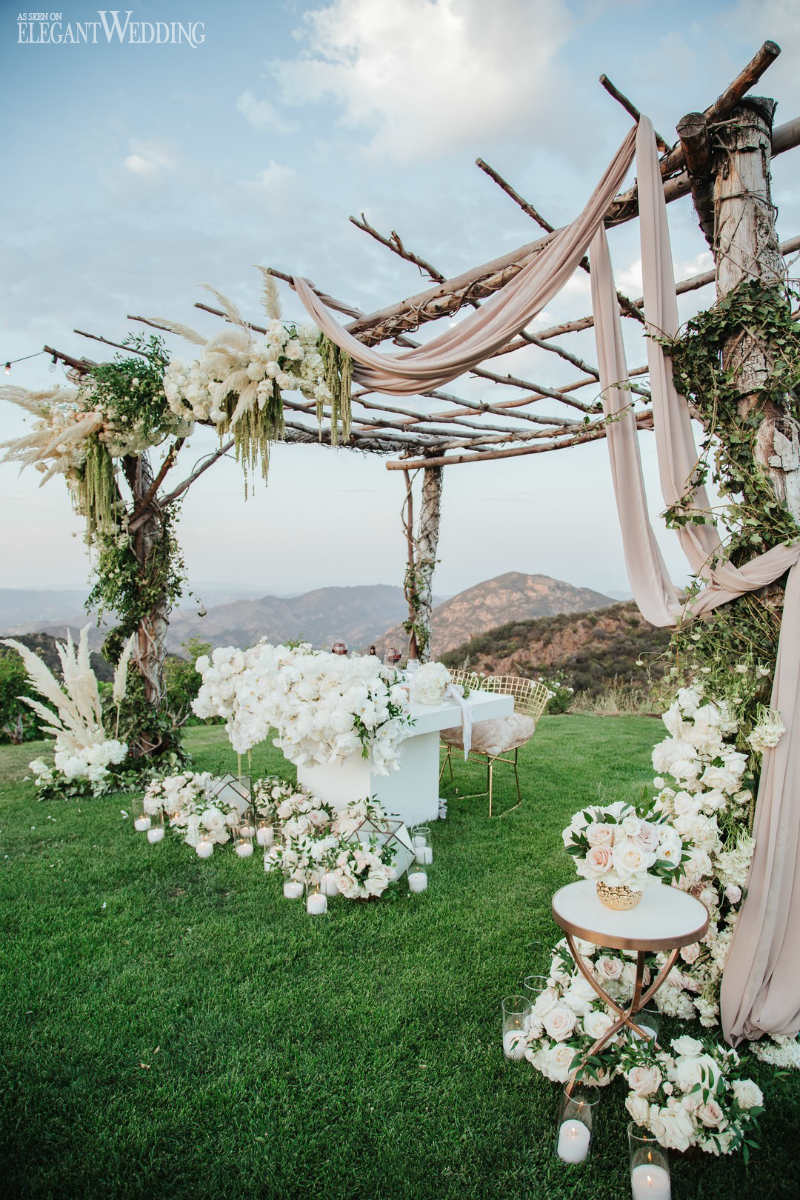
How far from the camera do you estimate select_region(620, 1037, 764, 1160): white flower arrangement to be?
1.82m

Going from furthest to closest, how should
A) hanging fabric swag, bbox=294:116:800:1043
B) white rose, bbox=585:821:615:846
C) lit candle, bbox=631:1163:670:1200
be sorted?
hanging fabric swag, bbox=294:116:800:1043 → white rose, bbox=585:821:615:846 → lit candle, bbox=631:1163:670:1200

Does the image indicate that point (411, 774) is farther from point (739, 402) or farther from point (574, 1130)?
point (739, 402)

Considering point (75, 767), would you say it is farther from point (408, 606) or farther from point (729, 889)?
point (729, 889)

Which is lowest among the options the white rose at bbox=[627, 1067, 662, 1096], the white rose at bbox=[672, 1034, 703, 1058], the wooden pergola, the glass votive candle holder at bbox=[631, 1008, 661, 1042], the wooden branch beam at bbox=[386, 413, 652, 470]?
the glass votive candle holder at bbox=[631, 1008, 661, 1042]

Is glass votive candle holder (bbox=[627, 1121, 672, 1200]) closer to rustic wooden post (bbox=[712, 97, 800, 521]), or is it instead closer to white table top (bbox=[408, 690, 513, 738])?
rustic wooden post (bbox=[712, 97, 800, 521])

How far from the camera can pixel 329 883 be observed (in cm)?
351

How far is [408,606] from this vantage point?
25.9ft

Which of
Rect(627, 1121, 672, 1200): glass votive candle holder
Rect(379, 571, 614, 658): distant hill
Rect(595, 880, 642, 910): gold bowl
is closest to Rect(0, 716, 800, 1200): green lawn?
Rect(627, 1121, 672, 1200): glass votive candle holder

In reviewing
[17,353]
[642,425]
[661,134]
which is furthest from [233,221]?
[642,425]

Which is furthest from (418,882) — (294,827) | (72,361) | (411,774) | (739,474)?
(72,361)

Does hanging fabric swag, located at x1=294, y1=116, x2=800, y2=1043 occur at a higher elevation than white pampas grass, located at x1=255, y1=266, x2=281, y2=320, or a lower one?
lower

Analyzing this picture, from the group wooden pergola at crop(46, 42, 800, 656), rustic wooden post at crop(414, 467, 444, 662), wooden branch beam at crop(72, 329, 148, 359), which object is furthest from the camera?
rustic wooden post at crop(414, 467, 444, 662)

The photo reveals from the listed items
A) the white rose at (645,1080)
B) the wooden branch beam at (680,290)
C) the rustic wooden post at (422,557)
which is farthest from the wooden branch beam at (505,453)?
the white rose at (645,1080)

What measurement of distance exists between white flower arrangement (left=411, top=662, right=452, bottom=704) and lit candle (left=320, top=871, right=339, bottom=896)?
1.43 m
